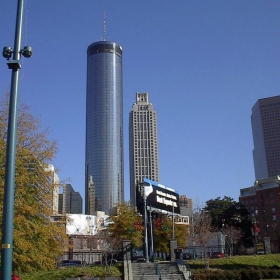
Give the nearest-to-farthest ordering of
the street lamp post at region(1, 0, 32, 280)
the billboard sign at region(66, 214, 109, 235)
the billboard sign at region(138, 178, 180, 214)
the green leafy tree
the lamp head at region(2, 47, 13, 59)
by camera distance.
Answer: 1. the street lamp post at region(1, 0, 32, 280)
2. the lamp head at region(2, 47, 13, 59)
3. the green leafy tree
4. the billboard sign at region(138, 178, 180, 214)
5. the billboard sign at region(66, 214, 109, 235)

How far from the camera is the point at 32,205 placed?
25.5 m

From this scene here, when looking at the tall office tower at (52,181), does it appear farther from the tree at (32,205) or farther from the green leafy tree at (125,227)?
the green leafy tree at (125,227)

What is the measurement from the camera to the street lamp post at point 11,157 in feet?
34.8

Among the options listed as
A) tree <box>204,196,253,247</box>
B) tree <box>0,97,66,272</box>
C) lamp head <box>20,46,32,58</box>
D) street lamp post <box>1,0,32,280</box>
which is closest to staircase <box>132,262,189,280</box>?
tree <box>0,97,66,272</box>

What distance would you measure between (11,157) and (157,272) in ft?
92.8

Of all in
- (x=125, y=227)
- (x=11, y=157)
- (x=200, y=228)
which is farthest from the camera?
(x=200, y=228)

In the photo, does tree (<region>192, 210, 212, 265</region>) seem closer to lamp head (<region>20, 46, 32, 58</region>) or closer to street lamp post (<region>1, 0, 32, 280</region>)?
street lamp post (<region>1, 0, 32, 280</region>)

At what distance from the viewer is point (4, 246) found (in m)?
10.6

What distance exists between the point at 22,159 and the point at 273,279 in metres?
22.7

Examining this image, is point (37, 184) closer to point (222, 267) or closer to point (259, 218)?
point (222, 267)

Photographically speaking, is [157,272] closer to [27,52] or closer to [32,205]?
[32,205]

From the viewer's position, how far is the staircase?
119ft

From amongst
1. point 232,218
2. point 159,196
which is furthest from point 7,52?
point 232,218

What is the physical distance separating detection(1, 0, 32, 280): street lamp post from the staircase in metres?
25.8
